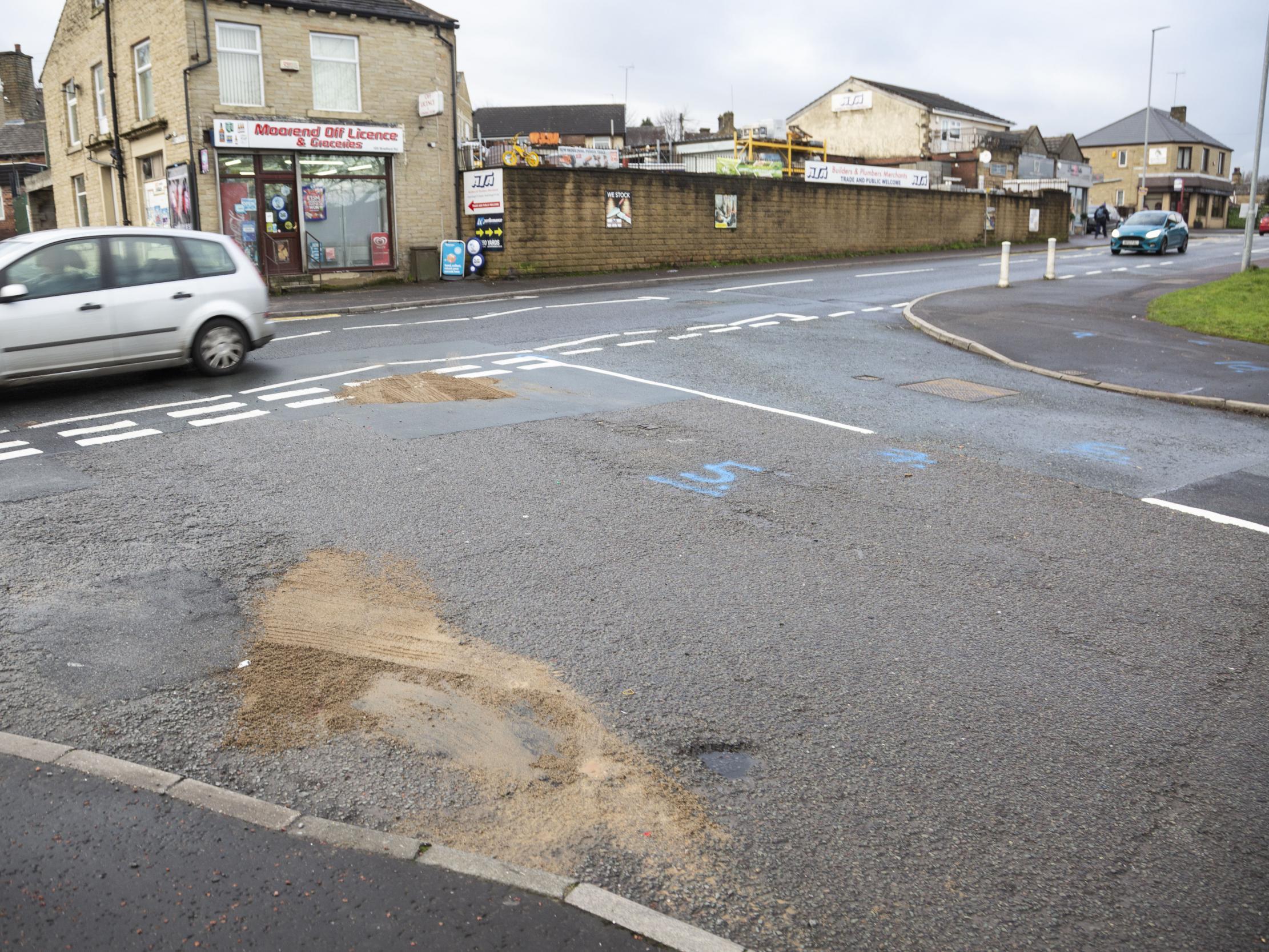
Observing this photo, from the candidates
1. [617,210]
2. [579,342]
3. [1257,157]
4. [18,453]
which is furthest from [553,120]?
[18,453]

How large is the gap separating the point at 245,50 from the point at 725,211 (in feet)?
48.4

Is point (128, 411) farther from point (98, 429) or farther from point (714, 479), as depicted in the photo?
point (714, 479)

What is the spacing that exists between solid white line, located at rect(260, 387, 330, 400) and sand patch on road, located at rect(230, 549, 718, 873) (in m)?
5.50

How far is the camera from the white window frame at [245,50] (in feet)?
76.6

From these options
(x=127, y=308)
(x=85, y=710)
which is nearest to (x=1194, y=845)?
(x=85, y=710)

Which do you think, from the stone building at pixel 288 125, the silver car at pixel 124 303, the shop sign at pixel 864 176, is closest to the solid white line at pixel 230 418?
the silver car at pixel 124 303

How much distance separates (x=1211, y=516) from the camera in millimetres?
7168

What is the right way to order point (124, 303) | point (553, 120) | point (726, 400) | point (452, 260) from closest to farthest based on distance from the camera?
point (124, 303) → point (726, 400) → point (452, 260) → point (553, 120)

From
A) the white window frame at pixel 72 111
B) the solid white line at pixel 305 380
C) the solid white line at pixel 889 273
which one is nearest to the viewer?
the solid white line at pixel 305 380

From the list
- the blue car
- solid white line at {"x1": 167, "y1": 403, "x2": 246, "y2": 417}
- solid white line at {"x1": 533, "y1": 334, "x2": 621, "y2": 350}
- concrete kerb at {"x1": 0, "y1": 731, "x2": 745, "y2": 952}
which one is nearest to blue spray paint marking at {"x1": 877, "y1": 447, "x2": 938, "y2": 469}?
concrete kerb at {"x1": 0, "y1": 731, "x2": 745, "y2": 952}

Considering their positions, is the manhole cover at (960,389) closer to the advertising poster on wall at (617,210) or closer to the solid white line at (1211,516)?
the solid white line at (1211,516)

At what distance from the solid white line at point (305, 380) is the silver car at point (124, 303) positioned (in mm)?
859

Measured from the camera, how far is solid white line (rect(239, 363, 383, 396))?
11.0m

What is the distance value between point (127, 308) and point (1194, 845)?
10.6m
